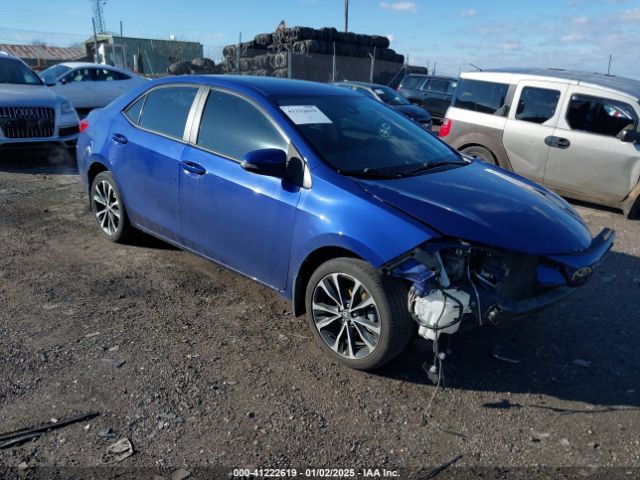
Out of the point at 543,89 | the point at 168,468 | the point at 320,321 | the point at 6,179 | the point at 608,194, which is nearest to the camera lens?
the point at 168,468

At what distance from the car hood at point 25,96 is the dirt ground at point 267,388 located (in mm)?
4966

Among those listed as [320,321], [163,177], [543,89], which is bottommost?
[320,321]

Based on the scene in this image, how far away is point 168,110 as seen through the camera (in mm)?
4551

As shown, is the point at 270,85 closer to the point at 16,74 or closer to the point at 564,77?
the point at 564,77

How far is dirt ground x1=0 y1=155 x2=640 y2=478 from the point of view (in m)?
2.63

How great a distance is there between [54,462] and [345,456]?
4.53 ft

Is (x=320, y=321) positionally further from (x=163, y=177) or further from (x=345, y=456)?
(x=163, y=177)

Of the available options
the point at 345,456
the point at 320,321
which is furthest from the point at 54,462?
the point at 320,321

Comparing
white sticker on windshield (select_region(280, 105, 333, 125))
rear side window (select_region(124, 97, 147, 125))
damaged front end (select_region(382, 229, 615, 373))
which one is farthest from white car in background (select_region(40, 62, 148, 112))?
damaged front end (select_region(382, 229, 615, 373))

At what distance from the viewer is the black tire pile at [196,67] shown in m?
26.2

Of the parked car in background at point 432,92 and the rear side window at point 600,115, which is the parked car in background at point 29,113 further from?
the parked car in background at point 432,92

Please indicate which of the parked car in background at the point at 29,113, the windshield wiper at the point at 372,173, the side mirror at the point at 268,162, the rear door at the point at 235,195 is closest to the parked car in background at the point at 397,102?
the parked car in background at the point at 29,113

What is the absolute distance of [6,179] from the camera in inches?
315

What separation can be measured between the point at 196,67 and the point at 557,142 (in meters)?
23.0
